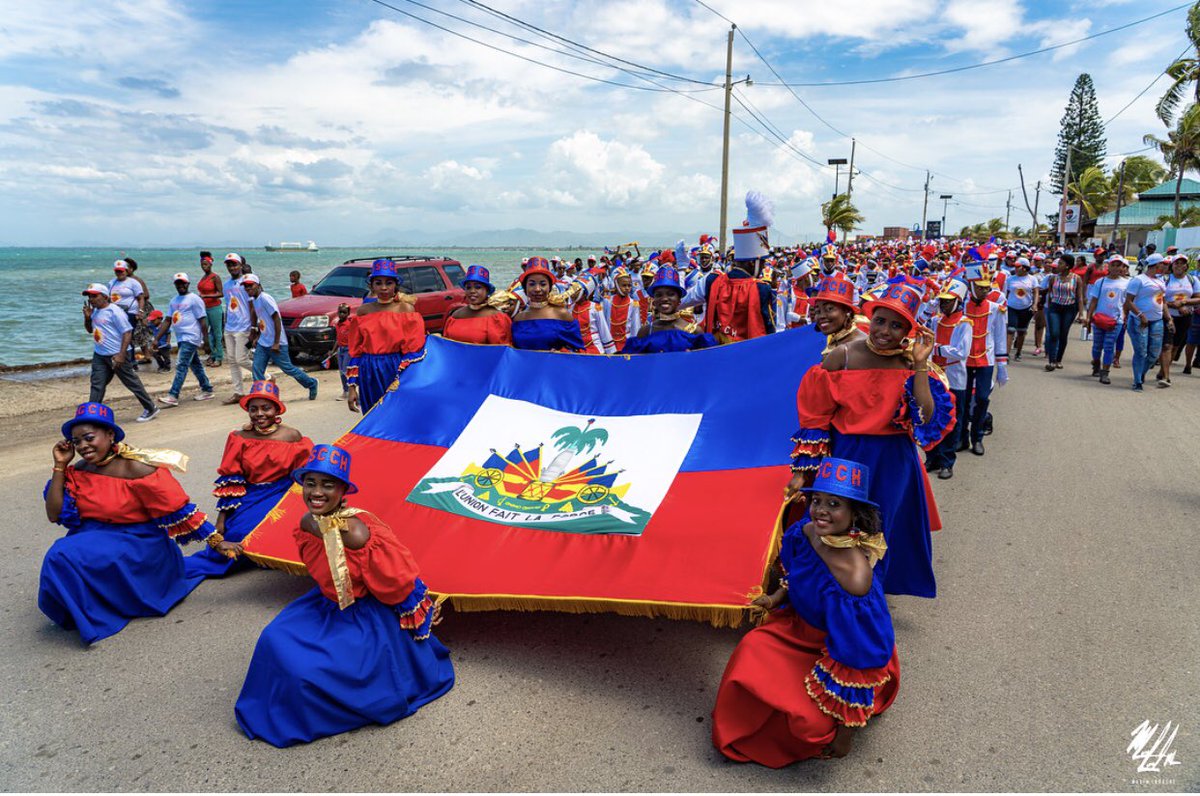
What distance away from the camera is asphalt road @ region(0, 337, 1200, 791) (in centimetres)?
315

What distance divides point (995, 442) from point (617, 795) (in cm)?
708

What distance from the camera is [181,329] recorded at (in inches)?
432

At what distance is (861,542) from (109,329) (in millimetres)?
9438

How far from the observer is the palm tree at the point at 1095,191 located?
2283 inches

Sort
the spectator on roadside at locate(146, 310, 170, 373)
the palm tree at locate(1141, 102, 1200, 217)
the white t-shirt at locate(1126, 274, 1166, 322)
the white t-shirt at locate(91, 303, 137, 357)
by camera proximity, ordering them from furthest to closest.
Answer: the palm tree at locate(1141, 102, 1200, 217) → the spectator on roadside at locate(146, 310, 170, 373) → the white t-shirt at locate(1126, 274, 1166, 322) → the white t-shirt at locate(91, 303, 137, 357)

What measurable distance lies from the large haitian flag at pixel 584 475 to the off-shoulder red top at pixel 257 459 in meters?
0.43

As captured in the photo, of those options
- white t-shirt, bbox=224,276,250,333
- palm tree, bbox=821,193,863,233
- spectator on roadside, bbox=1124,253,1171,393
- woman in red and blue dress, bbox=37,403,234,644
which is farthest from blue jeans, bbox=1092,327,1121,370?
palm tree, bbox=821,193,863,233

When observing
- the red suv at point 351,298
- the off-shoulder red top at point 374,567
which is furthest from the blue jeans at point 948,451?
the red suv at point 351,298

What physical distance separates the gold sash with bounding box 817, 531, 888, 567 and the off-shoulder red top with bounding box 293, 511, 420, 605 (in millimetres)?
1910

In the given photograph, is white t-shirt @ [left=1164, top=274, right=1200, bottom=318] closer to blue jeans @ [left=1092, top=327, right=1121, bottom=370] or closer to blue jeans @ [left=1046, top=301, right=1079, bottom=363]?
blue jeans @ [left=1092, top=327, right=1121, bottom=370]

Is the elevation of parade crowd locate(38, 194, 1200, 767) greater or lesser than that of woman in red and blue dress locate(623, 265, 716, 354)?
lesser

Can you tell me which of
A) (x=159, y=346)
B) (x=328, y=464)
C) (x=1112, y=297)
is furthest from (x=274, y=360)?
(x=1112, y=297)

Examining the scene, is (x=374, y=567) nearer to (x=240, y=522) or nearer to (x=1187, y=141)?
(x=240, y=522)

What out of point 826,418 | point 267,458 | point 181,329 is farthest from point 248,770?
point 181,329
